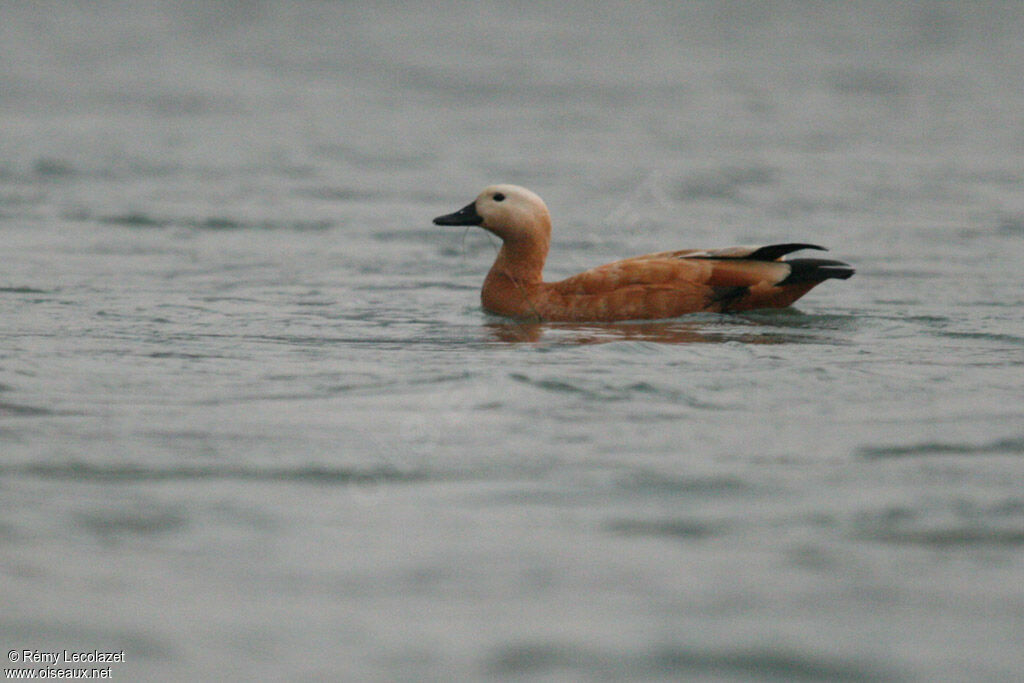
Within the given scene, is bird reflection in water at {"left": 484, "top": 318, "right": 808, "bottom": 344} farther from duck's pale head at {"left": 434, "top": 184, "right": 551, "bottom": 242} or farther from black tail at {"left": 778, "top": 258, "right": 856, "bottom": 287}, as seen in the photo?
duck's pale head at {"left": 434, "top": 184, "right": 551, "bottom": 242}

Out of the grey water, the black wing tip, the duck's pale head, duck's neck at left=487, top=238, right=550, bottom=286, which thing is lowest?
the grey water

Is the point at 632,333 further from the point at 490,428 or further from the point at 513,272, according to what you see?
the point at 490,428

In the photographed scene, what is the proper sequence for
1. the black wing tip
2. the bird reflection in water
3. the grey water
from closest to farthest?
the grey water, the bird reflection in water, the black wing tip

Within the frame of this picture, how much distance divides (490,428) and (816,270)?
11.9ft

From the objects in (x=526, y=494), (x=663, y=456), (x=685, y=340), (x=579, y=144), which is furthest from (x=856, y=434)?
(x=579, y=144)

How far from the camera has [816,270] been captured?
10141 mm

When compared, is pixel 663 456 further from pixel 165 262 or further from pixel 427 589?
pixel 165 262

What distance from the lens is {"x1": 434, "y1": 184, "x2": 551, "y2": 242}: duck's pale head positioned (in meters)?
10.8

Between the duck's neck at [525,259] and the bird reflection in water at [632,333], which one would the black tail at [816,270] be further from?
the duck's neck at [525,259]

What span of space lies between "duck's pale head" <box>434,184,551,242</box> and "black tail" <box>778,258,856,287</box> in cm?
165

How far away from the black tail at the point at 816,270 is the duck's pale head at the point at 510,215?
1655 mm

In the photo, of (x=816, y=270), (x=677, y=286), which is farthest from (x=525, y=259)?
(x=816, y=270)

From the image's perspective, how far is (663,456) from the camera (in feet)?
22.0

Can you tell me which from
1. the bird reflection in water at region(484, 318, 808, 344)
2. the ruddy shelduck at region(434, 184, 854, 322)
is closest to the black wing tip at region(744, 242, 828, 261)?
the ruddy shelduck at region(434, 184, 854, 322)
